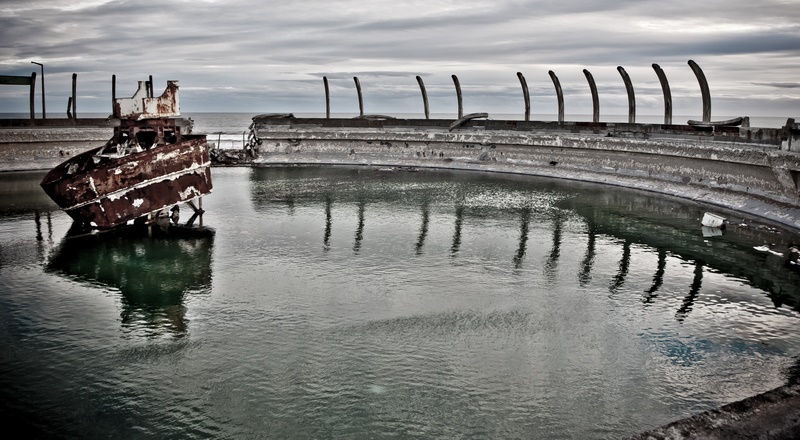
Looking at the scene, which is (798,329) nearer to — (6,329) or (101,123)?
(6,329)

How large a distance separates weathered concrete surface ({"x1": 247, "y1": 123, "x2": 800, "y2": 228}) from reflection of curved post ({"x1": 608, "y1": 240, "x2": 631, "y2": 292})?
3447mm

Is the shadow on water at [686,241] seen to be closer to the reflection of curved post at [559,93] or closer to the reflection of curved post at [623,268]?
the reflection of curved post at [623,268]

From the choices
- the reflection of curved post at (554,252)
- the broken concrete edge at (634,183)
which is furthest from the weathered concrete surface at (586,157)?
the reflection of curved post at (554,252)

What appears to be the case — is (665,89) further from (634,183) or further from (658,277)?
(658,277)

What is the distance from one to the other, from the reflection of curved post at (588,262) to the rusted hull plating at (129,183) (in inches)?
273

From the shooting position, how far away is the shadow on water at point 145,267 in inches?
Answer: 263

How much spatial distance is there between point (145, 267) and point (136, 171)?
2708 millimetres

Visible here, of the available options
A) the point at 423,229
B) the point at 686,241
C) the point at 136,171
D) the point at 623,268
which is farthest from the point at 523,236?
the point at 136,171

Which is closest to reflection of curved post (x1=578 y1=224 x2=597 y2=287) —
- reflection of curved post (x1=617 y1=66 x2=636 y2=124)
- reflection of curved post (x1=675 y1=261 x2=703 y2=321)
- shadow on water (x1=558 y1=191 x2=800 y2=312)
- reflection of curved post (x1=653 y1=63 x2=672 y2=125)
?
shadow on water (x1=558 y1=191 x2=800 y2=312)

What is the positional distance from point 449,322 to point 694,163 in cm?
1044

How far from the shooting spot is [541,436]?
4188 millimetres

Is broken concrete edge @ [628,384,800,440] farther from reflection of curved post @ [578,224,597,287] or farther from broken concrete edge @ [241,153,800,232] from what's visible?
broken concrete edge @ [241,153,800,232]

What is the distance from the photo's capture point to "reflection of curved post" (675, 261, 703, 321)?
667cm

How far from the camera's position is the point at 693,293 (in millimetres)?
7402
